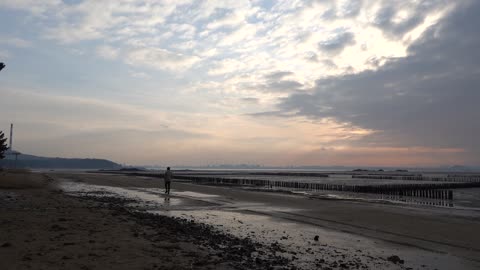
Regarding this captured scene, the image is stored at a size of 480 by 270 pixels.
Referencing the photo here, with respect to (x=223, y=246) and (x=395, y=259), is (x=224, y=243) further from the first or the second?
(x=395, y=259)

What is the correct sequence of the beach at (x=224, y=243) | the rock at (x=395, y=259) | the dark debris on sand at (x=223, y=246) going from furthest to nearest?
the rock at (x=395, y=259) → the dark debris on sand at (x=223, y=246) → the beach at (x=224, y=243)

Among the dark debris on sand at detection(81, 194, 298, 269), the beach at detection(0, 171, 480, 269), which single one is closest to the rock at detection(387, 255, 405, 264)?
the beach at detection(0, 171, 480, 269)

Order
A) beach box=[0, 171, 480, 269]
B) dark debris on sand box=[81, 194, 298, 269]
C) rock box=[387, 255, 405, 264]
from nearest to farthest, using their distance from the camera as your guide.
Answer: beach box=[0, 171, 480, 269]
dark debris on sand box=[81, 194, 298, 269]
rock box=[387, 255, 405, 264]

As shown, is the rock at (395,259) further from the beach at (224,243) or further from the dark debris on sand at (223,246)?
the dark debris on sand at (223,246)

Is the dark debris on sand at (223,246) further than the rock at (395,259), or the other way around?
the rock at (395,259)

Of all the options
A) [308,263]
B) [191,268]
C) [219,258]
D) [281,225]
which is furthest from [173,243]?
[281,225]

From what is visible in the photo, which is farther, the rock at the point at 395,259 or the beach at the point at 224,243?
the rock at the point at 395,259

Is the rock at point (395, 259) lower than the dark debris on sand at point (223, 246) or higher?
lower

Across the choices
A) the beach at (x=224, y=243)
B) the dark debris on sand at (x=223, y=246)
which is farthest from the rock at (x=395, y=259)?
the dark debris on sand at (x=223, y=246)

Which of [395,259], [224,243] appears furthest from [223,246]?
[395,259]

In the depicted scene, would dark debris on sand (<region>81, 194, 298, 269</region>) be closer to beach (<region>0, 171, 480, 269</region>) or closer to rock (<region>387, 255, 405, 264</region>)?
beach (<region>0, 171, 480, 269</region>)

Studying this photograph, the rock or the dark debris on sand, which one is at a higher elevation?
the dark debris on sand

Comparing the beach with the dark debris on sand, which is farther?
the dark debris on sand

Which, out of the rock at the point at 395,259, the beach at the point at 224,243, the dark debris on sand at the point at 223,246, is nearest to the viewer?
the beach at the point at 224,243
